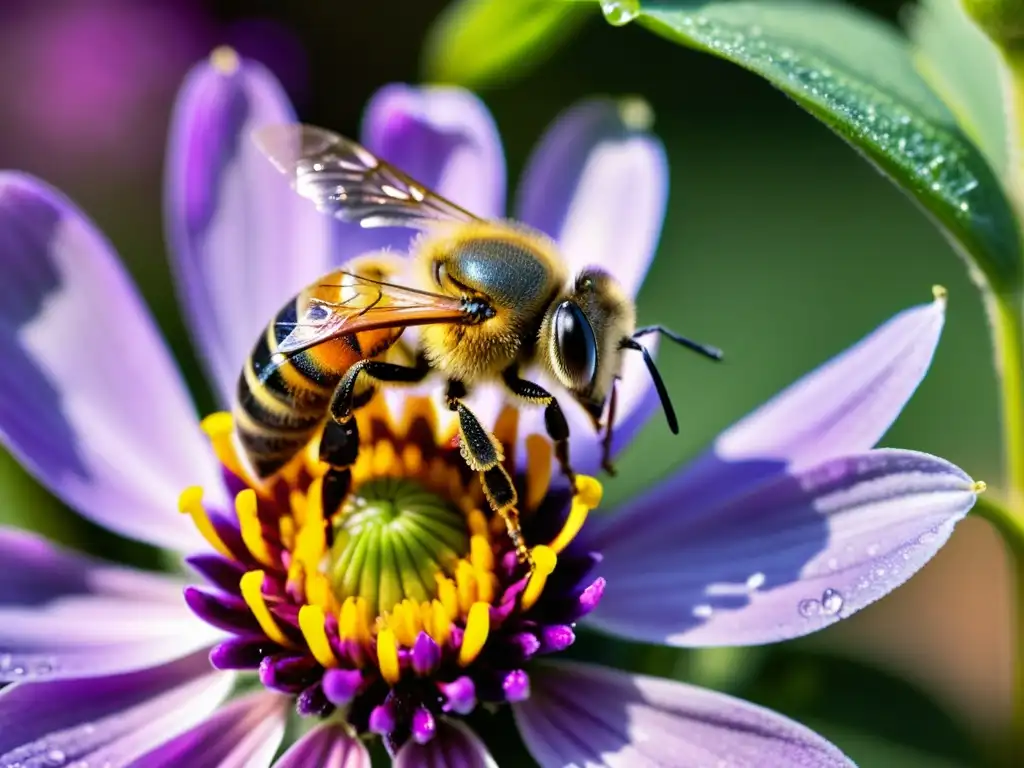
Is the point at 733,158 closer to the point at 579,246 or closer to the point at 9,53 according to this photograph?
the point at 579,246

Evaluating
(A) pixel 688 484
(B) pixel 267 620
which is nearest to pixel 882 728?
(A) pixel 688 484

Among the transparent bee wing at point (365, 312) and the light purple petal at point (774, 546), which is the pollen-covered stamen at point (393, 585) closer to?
the light purple petal at point (774, 546)

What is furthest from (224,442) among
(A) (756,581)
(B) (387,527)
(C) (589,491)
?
(A) (756,581)

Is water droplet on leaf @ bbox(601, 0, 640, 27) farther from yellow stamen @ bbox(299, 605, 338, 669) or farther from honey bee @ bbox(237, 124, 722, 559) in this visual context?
yellow stamen @ bbox(299, 605, 338, 669)

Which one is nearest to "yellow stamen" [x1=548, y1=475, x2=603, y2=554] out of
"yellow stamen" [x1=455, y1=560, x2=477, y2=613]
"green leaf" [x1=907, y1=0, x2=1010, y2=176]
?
"yellow stamen" [x1=455, y1=560, x2=477, y2=613]

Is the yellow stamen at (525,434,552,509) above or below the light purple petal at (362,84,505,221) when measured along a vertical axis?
below
